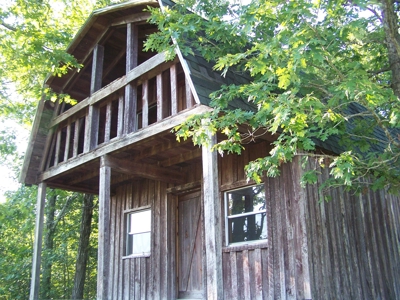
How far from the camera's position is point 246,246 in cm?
758

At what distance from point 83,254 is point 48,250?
3114 millimetres

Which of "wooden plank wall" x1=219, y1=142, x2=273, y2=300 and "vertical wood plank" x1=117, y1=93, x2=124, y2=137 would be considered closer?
"wooden plank wall" x1=219, y1=142, x2=273, y2=300

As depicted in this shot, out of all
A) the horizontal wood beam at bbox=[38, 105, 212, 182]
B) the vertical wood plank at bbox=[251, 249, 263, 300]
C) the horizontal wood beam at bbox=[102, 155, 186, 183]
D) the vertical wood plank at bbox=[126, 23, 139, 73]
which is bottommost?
the vertical wood plank at bbox=[251, 249, 263, 300]

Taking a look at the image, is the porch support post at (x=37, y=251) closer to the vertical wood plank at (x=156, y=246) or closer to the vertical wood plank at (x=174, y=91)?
the vertical wood plank at (x=156, y=246)

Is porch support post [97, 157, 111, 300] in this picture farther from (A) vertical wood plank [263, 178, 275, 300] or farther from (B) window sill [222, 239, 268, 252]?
(A) vertical wood plank [263, 178, 275, 300]

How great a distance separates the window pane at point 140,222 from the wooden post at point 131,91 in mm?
3025

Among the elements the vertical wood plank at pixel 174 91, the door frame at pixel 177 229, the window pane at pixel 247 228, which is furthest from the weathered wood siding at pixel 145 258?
the vertical wood plank at pixel 174 91

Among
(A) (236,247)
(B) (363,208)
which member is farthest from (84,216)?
(B) (363,208)

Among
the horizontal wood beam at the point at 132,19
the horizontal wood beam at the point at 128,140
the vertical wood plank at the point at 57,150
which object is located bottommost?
the horizontal wood beam at the point at 128,140

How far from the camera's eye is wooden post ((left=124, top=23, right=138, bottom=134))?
7766mm

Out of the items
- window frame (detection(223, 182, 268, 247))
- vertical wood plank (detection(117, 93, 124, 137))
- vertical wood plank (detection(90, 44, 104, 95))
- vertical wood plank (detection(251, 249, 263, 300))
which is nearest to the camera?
vertical wood plank (detection(251, 249, 263, 300))

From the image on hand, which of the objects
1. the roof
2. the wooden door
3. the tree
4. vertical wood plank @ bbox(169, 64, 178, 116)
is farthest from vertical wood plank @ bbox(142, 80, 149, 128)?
the wooden door

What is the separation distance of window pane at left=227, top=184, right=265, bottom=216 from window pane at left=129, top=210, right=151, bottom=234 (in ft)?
9.23

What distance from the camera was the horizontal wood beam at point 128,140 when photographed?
255 inches
